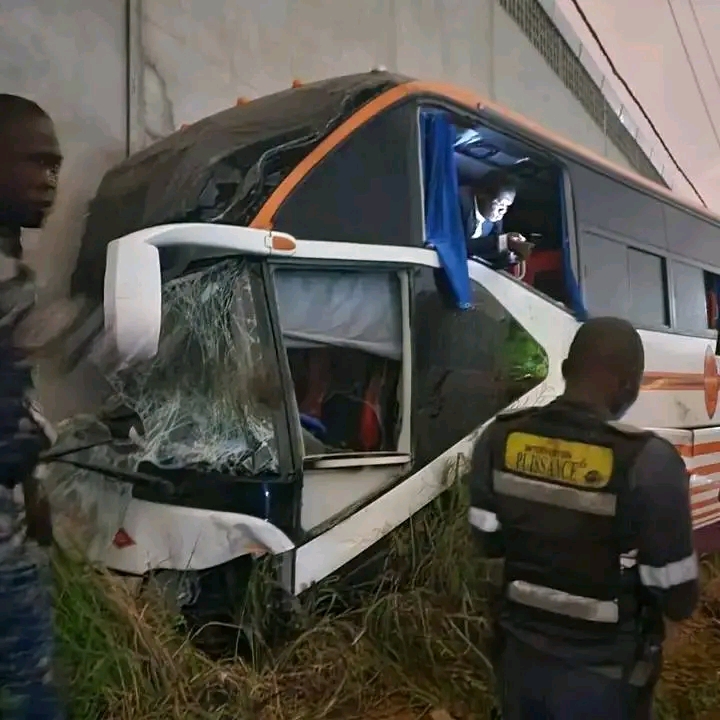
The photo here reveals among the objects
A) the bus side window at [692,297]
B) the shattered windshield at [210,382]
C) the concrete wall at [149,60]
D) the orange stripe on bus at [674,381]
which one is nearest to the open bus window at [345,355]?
the shattered windshield at [210,382]

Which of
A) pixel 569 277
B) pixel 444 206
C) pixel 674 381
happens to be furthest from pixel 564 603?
pixel 674 381

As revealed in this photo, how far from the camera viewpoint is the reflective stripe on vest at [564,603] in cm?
184

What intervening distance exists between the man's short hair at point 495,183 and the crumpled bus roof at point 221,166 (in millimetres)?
1007

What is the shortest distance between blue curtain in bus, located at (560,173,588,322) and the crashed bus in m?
0.24

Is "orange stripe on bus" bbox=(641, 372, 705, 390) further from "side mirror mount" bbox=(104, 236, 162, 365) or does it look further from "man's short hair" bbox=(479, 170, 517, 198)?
"side mirror mount" bbox=(104, 236, 162, 365)

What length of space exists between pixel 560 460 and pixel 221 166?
5.72 feet

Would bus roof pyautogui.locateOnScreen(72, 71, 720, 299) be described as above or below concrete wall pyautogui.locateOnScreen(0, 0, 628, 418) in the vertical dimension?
below

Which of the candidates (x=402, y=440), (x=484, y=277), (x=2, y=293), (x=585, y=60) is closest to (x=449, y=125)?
(x=484, y=277)

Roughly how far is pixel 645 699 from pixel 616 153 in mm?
10209

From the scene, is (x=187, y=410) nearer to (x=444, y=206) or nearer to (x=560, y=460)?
(x=444, y=206)

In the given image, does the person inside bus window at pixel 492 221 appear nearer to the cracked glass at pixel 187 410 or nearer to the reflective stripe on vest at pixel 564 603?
the cracked glass at pixel 187 410

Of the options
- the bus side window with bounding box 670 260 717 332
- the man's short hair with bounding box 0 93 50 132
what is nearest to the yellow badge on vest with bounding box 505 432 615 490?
the man's short hair with bounding box 0 93 50 132

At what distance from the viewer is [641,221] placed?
→ 5.01 meters

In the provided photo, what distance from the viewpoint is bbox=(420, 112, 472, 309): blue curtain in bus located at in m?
3.44
